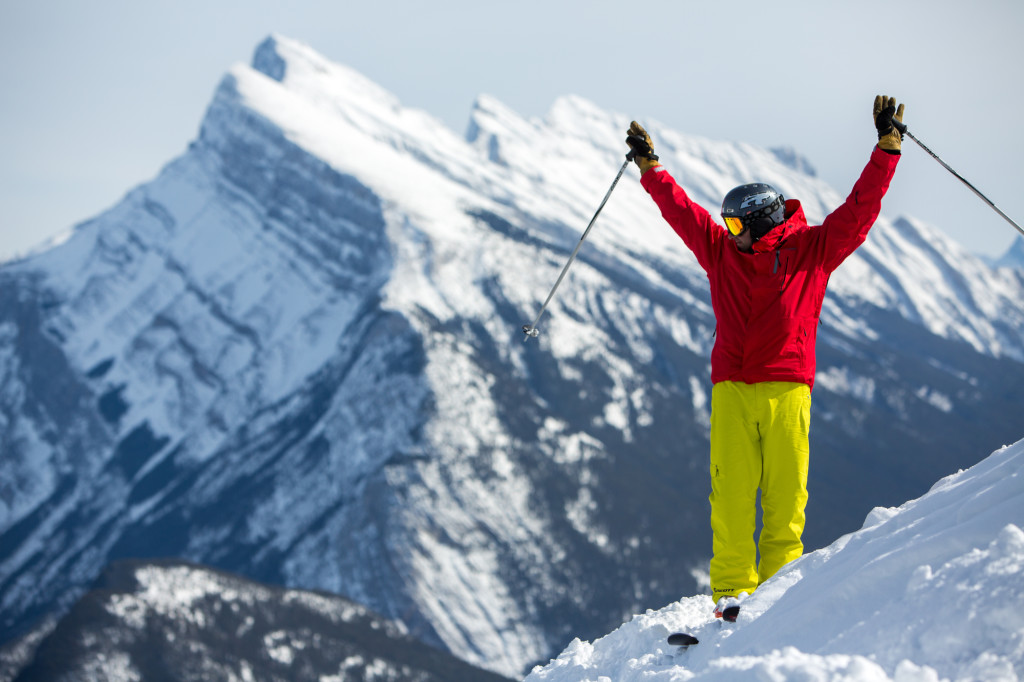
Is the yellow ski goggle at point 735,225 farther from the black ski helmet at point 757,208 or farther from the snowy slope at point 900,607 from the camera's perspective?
the snowy slope at point 900,607

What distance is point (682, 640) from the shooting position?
27.8 ft

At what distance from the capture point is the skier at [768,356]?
9.27 m

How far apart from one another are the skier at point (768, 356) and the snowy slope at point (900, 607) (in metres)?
0.67

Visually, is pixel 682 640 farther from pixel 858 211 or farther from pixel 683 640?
pixel 858 211

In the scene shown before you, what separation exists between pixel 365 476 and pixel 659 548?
210 ft

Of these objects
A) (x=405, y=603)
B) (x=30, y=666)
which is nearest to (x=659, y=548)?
(x=405, y=603)

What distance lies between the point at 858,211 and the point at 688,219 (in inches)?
69.5

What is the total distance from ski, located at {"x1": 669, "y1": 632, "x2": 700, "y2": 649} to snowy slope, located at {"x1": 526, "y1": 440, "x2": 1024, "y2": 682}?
8 cm

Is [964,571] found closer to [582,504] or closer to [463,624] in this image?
[463,624]

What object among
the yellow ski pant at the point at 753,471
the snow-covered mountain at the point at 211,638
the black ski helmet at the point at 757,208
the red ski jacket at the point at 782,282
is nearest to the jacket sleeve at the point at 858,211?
the red ski jacket at the point at 782,282

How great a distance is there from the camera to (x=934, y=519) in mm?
7930

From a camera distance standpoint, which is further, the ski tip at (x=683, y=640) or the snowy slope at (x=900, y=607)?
the ski tip at (x=683, y=640)

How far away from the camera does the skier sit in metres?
9.27

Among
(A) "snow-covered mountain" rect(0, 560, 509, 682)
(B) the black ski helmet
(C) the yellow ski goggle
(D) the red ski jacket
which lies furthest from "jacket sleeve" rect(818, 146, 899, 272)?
(A) "snow-covered mountain" rect(0, 560, 509, 682)
